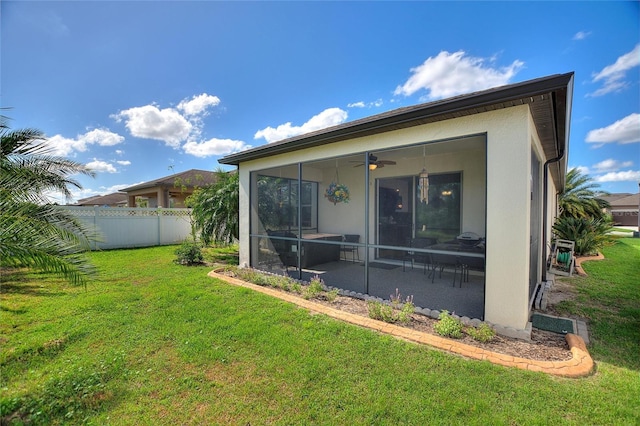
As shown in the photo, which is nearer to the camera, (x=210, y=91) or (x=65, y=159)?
(x=65, y=159)

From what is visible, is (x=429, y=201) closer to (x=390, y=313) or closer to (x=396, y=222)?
(x=396, y=222)

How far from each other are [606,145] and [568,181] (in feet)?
16.1

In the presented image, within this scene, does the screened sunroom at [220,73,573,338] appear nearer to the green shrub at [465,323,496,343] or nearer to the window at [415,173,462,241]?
the window at [415,173,462,241]

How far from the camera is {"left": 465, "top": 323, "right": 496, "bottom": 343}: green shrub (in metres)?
3.36

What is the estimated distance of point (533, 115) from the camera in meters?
3.88

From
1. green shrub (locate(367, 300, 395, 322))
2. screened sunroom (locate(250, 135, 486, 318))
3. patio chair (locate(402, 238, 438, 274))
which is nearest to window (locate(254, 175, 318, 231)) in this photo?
screened sunroom (locate(250, 135, 486, 318))

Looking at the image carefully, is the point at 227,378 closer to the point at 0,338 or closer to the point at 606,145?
→ the point at 0,338

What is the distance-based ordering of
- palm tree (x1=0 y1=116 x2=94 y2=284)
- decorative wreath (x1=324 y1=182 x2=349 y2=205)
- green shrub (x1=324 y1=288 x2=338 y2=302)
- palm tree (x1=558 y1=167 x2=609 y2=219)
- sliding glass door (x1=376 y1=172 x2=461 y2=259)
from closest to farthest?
1. palm tree (x1=0 y1=116 x2=94 y2=284)
2. green shrub (x1=324 y1=288 x2=338 y2=302)
3. sliding glass door (x1=376 y1=172 x2=461 y2=259)
4. decorative wreath (x1=324 y1=182 x2=349 y2=205)
5. palm tree (x1=558 y1=167 x2=609 y2=219)

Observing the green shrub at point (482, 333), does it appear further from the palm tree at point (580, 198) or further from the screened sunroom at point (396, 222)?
the palm tree at point (580, 198)

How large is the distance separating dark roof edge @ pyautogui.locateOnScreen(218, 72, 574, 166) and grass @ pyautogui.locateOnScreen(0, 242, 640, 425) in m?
3.14

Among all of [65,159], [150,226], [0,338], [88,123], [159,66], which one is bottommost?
[0,338]

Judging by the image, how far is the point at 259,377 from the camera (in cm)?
273

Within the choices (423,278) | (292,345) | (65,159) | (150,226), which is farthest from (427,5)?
(150,226)

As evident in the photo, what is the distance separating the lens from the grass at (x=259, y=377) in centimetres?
221
